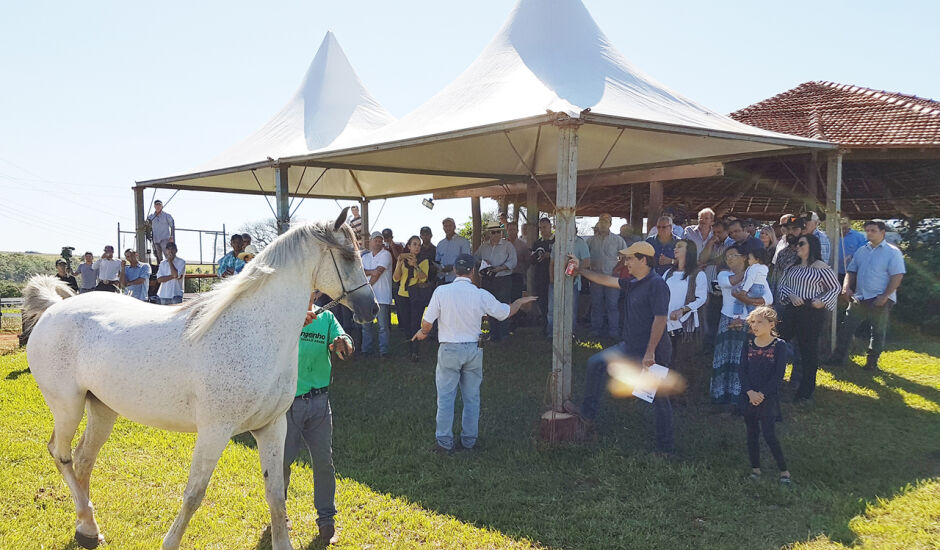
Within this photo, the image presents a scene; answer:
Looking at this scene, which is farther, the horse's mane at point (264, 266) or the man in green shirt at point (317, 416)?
the man in green shirt at point (317, 416)

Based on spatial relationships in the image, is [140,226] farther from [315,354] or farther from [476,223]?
[315,354]

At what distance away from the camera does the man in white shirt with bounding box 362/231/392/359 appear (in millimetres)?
9242

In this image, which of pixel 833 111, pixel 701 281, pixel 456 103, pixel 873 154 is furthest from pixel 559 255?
pixel 833 111

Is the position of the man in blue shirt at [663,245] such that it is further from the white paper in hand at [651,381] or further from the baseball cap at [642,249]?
the white paper in hand at [651,381]

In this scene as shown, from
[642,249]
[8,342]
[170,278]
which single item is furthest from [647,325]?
[8,342]

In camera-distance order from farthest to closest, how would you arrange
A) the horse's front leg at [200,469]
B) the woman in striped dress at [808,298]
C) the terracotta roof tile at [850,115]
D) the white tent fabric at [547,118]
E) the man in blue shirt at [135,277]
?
1. the man in blue shirt at [135,277]
2. the terracotta roof tile at [850,115]
3. the woman in striped dress at [808,298]
4. the white tent fabric at [547,118]
5. the horse's front leg at [200,469]

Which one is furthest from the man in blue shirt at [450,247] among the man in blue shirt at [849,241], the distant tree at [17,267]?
the distant tree at [17,267]

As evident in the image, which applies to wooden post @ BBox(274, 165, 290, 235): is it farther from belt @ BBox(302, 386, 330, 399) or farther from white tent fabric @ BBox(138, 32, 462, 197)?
belt @ BBox(302, 386, 330, 399)

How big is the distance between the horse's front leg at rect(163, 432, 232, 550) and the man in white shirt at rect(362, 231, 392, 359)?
20.1ft

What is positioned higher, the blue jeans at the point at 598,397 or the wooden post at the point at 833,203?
the wooden post at the point at 833,203

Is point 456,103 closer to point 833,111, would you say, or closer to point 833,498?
point 833,498

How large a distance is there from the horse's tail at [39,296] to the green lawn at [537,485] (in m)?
1.44

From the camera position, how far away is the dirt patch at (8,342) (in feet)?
43.8

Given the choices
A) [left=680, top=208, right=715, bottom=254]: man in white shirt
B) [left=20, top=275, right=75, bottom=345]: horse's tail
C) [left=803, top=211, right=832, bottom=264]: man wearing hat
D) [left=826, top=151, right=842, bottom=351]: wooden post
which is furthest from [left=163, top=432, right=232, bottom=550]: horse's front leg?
[left=826, top=151, right=842, bottom=351]: wooden post
